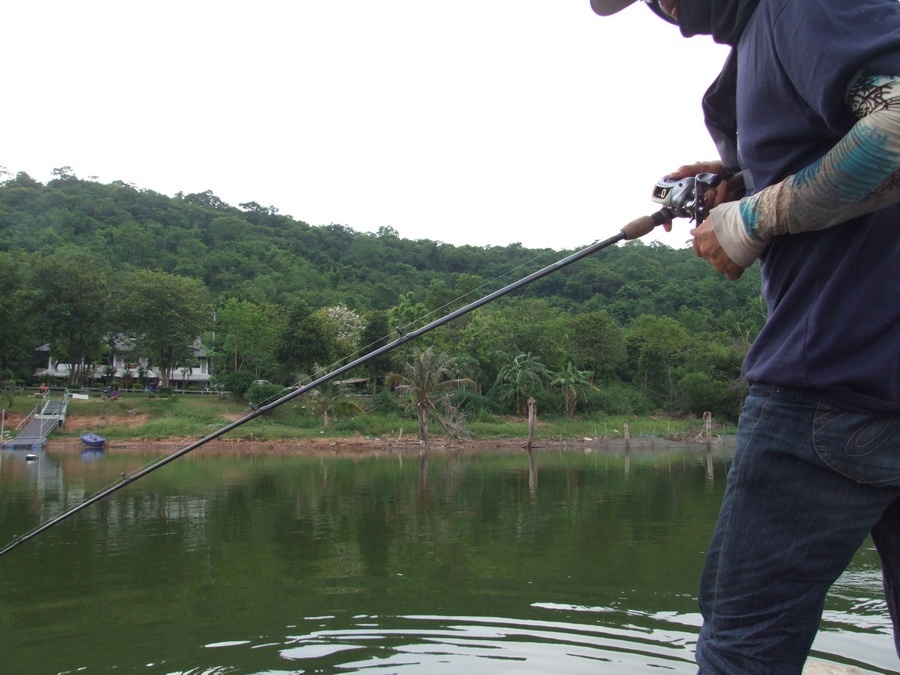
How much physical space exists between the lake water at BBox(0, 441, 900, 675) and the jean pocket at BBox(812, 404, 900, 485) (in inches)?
110

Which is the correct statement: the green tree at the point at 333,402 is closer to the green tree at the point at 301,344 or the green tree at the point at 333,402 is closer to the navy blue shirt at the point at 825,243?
the green tree at the point at 301,344

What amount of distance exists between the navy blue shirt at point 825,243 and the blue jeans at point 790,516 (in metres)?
0.05

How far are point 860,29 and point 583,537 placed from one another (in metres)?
7.73

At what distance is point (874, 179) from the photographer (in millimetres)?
1262

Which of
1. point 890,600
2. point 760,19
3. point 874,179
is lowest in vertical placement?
point 890,600

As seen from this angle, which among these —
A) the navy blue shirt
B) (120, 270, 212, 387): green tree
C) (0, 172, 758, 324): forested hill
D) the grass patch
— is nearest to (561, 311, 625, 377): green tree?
(0, 172, 758, 324): forested hill

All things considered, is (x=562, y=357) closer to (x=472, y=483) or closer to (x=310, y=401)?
(x=310, y=401)

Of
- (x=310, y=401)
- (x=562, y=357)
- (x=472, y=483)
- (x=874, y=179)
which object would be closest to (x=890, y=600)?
(x=874, y=179)

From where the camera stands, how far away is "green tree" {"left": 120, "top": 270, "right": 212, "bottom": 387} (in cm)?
4659

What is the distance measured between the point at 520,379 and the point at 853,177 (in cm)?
4182

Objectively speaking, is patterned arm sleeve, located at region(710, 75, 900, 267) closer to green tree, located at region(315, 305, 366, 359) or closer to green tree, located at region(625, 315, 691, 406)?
green tree, located at region(315, 305, 366, 359)

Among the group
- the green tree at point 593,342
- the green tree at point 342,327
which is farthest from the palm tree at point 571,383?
the green tree at point 342,327

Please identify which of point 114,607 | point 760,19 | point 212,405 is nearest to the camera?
point 760,19

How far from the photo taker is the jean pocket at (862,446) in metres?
1.28
